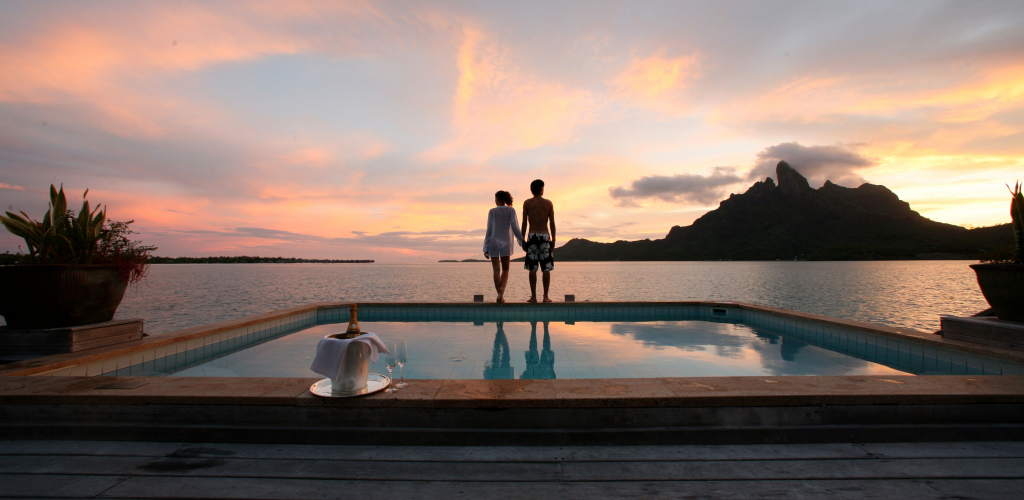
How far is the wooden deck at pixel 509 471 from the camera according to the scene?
1.44 meters

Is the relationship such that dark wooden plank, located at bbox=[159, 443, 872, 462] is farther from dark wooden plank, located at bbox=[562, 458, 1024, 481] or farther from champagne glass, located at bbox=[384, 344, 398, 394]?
champagne glass, located at bbox=[384, 344, 398, 394]

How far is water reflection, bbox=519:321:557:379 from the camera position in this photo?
3.52m

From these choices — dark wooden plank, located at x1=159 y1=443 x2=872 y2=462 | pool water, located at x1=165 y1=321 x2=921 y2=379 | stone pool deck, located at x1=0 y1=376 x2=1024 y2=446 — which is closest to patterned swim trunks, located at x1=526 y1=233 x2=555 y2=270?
pool water, located at x1=165 y1=321 x2=921 y2=379

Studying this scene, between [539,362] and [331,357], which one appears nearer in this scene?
[331,357]

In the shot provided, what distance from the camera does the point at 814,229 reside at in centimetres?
7462

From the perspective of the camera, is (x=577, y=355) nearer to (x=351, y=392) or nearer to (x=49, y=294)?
(x=351, y=392)

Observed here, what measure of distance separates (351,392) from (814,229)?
93.3 m

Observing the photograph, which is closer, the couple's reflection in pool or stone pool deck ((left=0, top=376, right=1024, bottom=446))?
stone pool deck ((left=0, top=376, right=1024, bottom=446))

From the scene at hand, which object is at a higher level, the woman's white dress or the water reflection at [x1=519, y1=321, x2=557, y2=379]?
the woman's white dress

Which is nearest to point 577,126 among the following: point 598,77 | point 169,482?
point 598,77

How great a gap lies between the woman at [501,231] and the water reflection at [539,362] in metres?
2.10

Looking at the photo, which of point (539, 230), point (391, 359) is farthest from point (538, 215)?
point (391, 359)

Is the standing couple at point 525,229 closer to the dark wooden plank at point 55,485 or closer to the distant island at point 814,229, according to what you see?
the dark wooden plank at point 55,485

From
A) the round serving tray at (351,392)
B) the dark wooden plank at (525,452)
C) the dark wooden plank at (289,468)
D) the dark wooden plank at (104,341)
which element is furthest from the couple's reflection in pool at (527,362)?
the dark wooden plank at (104,341)
